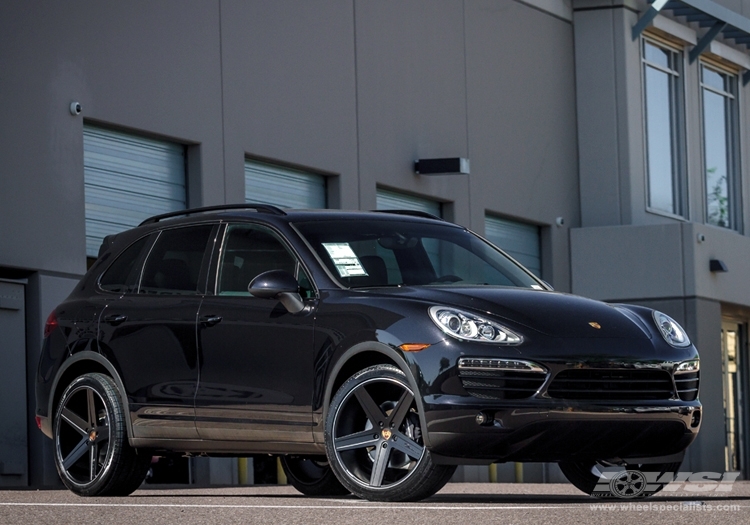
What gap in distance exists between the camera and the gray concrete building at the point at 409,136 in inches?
631

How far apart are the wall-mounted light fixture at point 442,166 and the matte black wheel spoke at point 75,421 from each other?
42.4 ft

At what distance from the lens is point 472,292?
8477mm

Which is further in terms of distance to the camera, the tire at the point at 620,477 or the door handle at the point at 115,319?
the door handle at the point at 115,319

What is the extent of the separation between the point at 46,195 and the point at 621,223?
44.0ft

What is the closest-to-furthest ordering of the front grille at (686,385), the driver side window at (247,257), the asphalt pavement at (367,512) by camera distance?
1. the asphalt pavement at (367,512)
2. the front grille at (686,385)
3. the driver side window at (247,257)

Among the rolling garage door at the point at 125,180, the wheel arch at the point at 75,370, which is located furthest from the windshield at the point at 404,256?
the rolling garage door at the point at 125,180

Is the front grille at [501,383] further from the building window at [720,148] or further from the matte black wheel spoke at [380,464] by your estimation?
the building window at [720,148]

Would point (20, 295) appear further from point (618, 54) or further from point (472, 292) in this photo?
point (618, 54)

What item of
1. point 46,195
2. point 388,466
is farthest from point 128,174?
point 388,466

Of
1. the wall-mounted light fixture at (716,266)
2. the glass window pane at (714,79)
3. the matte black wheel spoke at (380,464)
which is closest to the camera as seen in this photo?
the matte black wheel spoke at (380,464)

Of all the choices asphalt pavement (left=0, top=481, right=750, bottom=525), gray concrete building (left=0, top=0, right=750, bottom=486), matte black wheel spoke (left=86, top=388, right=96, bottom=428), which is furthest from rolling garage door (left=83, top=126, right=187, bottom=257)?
asphalt pavement (left=0, top=481, right=750, bottom=525)

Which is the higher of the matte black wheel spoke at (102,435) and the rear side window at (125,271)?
the rear side window at (125,271)

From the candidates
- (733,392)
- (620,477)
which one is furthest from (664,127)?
(620,477)

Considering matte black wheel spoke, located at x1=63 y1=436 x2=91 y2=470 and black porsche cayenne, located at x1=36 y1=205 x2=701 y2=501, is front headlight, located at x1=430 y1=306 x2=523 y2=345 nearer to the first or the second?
black porsche cayenne, located at x1=36 y1=205 x2=701 y2=501
